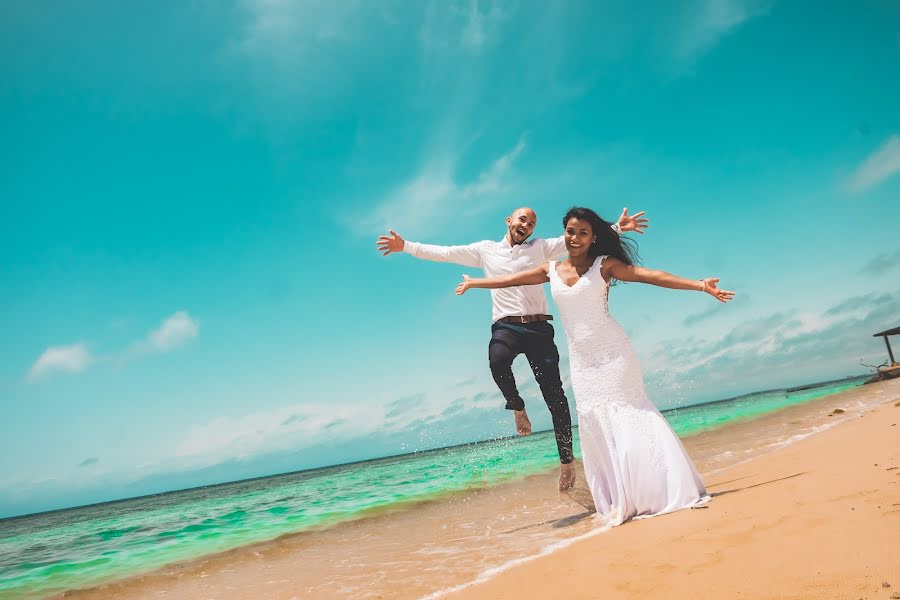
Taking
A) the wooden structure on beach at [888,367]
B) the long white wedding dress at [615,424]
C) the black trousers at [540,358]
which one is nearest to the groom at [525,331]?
the black trousers at [540,358]

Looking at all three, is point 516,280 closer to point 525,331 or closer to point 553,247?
point 525,331

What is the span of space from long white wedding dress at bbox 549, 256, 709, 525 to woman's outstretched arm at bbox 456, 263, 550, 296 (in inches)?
4.0

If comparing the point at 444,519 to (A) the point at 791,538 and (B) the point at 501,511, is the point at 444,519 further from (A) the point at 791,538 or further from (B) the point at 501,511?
(A) the point at 791,538

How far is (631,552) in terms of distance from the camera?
9.21ft

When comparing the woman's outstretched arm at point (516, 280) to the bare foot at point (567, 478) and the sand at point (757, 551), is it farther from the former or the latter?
the sand at point (757, 551)

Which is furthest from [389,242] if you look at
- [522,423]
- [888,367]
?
[888,367]

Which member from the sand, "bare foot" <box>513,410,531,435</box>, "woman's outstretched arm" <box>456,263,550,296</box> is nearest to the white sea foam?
the sand

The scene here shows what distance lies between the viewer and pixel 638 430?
4.27m

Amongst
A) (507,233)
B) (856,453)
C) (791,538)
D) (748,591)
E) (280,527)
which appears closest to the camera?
(748,591)

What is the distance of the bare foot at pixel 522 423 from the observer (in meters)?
5.84

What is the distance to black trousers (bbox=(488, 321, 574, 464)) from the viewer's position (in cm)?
550

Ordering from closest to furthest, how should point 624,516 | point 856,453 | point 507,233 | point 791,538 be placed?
point 791,538 → point 624,516 → point 856,453 → point 507,233

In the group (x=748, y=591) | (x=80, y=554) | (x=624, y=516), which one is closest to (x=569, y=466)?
(x=624, y=516)

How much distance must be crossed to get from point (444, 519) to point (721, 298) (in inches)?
209
